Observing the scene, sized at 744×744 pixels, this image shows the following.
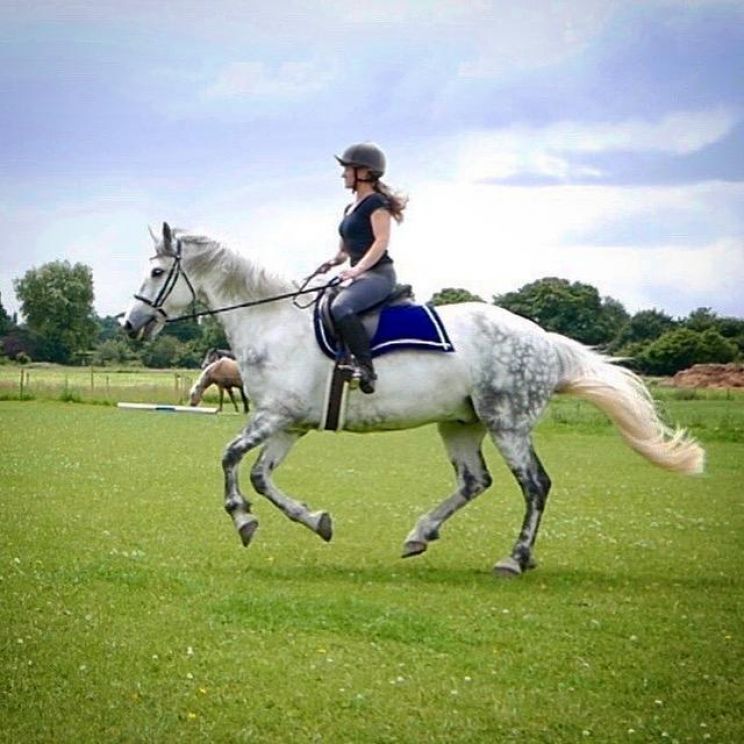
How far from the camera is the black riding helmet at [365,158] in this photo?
9.09m

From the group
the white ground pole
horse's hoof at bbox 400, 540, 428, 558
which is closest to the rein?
horse's hoof at bbox 400, 540, 428, 558

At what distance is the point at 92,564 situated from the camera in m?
9.24

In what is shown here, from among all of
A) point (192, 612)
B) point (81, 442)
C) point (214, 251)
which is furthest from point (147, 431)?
point (192, 612)

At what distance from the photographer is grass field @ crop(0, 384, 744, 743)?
5.72m

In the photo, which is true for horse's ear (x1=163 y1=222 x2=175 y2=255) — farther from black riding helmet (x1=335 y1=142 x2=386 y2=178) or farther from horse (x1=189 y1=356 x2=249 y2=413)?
horse (x1=189 y1=356 x2=249 y2=413)

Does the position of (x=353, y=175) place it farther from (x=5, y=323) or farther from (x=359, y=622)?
(x=5, y=323)

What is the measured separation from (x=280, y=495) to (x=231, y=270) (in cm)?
175

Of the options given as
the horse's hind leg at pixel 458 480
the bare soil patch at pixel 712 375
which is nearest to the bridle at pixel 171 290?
the horse's hind leg at pixel 458 480

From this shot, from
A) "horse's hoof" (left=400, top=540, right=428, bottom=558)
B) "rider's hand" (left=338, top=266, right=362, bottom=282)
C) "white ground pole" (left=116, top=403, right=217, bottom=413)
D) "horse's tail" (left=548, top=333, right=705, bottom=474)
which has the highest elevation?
"rider's hand" (left=338, top=266, right=362, bottom=282)

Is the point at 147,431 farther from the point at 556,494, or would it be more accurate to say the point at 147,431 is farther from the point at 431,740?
the point at 431,740

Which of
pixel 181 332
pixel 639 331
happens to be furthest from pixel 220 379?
pixel 181 332

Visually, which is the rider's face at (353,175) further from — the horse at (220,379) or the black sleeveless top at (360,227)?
the horse at (220,379)

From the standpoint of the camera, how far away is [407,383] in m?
9.28

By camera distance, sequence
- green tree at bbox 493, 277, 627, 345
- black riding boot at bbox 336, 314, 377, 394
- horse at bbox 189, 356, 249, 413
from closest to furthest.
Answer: black riding boot at bbox 336, 314, 377, 394
green tree at bbox 493, 277, 627, 345
horse at bbox 189, 356, 249, 413
